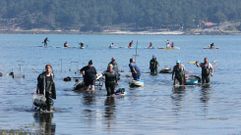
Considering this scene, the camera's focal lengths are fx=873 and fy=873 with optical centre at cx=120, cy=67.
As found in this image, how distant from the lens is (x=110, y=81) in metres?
37.0

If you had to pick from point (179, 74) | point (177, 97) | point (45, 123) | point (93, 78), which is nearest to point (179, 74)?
point (179, 74)

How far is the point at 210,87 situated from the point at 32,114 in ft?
58.1

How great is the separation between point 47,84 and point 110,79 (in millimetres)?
7331

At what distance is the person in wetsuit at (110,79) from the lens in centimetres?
3662

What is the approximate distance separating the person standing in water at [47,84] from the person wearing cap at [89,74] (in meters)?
9.17

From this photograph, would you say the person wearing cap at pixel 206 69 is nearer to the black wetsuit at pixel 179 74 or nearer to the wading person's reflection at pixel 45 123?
the black wetsuit at pixel 179 74

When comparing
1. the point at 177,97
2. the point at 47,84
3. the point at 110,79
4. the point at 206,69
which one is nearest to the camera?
the point at 47,84

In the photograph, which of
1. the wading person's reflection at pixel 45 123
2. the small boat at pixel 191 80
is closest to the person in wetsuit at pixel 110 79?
the wading person's reflection at pixel 45 123

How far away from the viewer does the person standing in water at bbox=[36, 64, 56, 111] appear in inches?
1168

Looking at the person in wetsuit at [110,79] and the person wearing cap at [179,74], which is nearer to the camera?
the person in wetsuit at [110,79]

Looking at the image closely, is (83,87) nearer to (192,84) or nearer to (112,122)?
(192,84)

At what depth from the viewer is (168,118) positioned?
97.2ft

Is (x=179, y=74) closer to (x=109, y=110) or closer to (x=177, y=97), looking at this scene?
(x=177, y=97)

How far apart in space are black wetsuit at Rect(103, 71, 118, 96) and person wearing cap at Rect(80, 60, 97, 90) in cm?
194
